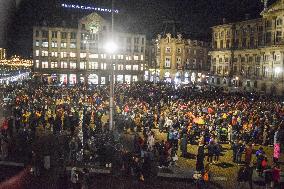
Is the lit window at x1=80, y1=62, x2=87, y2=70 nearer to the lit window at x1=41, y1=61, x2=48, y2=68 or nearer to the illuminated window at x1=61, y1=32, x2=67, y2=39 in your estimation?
the illuminated window at x1=61, y1=32, x2=67, y2=39

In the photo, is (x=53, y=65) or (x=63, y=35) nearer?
(x=53, y=65)

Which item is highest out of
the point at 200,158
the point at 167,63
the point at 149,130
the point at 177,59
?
the point at 177,59

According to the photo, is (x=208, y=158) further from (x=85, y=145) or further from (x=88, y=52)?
(x=88, y=52)

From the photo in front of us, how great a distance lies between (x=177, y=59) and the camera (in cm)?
8544

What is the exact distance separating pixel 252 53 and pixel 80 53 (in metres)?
37.1

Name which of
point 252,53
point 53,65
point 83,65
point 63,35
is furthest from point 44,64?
point 252,53

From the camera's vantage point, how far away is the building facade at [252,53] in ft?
187

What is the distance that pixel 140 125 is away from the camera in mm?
25234

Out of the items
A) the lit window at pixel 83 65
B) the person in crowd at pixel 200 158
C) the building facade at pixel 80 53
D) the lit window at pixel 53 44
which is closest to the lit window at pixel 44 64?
the building facade at pixel 80 53

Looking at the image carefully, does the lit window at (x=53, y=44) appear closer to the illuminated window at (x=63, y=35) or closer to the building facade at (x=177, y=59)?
the illuminated window at (x=63, y=35)

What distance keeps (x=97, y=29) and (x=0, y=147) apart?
58122 millimetres

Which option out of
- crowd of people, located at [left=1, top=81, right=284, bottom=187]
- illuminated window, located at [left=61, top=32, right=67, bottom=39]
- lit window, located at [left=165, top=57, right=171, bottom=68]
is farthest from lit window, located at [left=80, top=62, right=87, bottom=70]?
crowd of people, located at [left=1, top=81, right=284, bottom=187]

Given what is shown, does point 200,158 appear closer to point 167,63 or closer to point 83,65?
point 83,65

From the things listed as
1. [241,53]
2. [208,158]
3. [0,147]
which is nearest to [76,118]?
[0,147]
